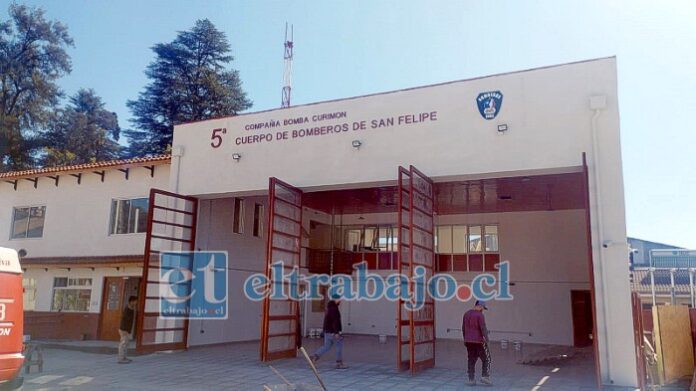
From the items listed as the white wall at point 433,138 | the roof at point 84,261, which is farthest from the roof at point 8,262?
Answer: the roof at point 84,261

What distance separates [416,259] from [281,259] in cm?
354

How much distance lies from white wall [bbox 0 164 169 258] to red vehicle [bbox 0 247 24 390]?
30.8ft

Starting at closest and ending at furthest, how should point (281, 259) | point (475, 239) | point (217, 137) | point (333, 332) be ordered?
point (333, 332)
point (281, 259)
point (217, 137)
point (475, 239)

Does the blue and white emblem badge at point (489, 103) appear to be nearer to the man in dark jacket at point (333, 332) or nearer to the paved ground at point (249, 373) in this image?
the man in dark jacket at point (333, 332)

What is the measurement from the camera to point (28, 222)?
18906 mm

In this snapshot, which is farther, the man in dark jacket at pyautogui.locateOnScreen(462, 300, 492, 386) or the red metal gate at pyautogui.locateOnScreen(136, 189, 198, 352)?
Answer: the red metal gate at pyautogui.locateOnScreen(136, 189, 198, 352)

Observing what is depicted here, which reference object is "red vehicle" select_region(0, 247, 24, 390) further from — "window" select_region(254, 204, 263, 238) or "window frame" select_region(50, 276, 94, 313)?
"window" select_region(254, 204, 263, 238)

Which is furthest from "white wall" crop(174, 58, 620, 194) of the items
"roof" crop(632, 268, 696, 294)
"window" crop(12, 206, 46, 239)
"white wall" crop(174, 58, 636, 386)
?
"roof" crop(632, 268, 696, 294)

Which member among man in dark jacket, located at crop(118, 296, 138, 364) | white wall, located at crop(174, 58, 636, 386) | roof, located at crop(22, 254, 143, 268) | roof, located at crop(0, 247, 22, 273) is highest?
white wall, located at crop(174, 58, 636, 386)

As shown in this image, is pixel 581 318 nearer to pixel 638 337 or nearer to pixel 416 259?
pixel 638 337

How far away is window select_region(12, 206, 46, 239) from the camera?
18641 millimetres

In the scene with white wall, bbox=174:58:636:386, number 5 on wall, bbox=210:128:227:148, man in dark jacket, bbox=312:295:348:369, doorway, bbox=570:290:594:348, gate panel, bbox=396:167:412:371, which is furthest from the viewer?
doorway, bbox=570:290:594:348

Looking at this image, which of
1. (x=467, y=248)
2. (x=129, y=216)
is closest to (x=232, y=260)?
(x=129, y=216)

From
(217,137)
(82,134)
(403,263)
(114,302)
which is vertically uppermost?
(82,134)
